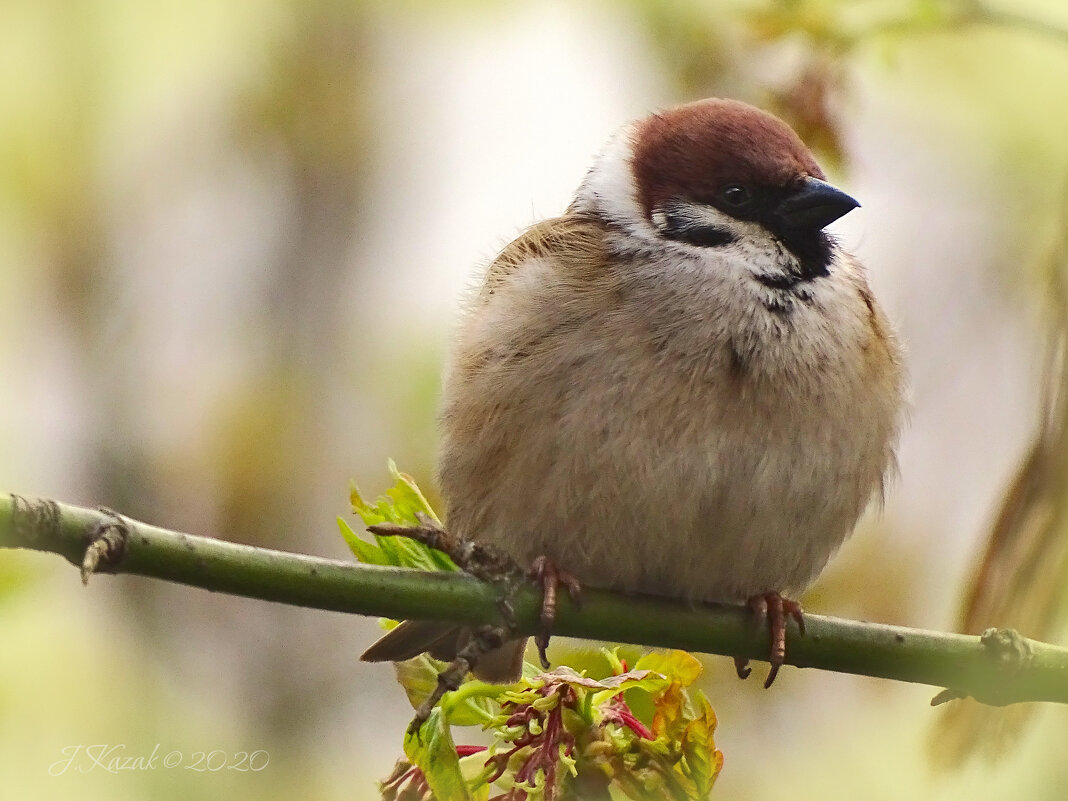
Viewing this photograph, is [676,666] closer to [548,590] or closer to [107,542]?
[548,590]

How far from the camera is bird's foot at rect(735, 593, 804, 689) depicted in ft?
7.54

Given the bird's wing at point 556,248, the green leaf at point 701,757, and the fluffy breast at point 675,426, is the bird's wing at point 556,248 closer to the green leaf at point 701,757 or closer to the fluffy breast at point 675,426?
the fluffy breast at point 675,426

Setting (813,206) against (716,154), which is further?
(716,154)

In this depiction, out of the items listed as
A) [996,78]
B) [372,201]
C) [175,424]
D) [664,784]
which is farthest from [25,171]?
[664,784]

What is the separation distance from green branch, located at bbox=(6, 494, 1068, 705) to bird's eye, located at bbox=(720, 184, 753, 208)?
0.99 metres

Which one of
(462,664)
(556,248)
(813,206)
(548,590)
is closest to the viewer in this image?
(462,664)

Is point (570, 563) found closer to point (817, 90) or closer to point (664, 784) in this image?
point (664, 784)

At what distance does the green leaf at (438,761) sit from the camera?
74.0 inches

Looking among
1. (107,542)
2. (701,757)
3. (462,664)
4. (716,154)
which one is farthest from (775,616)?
(107,542)

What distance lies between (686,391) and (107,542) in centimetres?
140

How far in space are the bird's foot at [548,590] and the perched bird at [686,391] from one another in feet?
0.43

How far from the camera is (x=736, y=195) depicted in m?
2.97

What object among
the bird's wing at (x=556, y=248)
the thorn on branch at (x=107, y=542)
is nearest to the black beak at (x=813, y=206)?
the bird's wing at (x=556, y=248)

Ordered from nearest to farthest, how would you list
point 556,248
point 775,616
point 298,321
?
point 775,616
point 556,248
point 298,321
